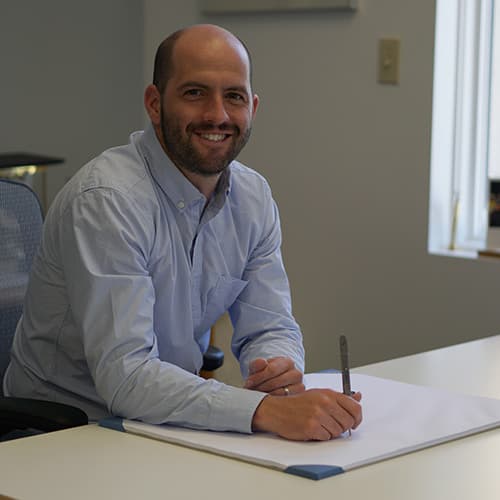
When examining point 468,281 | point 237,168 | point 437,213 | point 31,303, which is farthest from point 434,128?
point 31,303

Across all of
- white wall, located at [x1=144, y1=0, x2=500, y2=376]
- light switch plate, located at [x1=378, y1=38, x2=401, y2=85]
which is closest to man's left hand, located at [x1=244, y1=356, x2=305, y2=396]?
white wall, located at [x1=144, y1=0, x2=500, y2=376]

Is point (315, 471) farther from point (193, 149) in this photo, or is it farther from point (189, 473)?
point (193, 149)

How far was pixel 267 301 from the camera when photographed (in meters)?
1.91

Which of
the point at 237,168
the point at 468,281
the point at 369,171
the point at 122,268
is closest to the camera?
the point at 122,268

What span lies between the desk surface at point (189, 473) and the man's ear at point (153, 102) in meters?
0.59

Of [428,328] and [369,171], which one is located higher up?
[369,171]

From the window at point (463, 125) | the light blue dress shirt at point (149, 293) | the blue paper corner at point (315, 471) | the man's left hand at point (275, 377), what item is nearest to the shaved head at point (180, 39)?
the light blue dress shirt at point (149, 293)

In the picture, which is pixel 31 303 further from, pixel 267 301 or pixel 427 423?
pixel 427 423

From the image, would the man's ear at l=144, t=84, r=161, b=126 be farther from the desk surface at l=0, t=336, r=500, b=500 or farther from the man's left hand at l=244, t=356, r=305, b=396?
the desk surface at l=0, t=336, r=500, b=500

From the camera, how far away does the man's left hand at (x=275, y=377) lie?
1616 mm

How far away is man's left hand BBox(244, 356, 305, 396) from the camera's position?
63.6 inches

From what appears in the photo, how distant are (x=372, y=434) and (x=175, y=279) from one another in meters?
0.46

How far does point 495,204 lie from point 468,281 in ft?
0.75

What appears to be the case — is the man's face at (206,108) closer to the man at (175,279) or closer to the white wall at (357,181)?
the man at (175,279)
